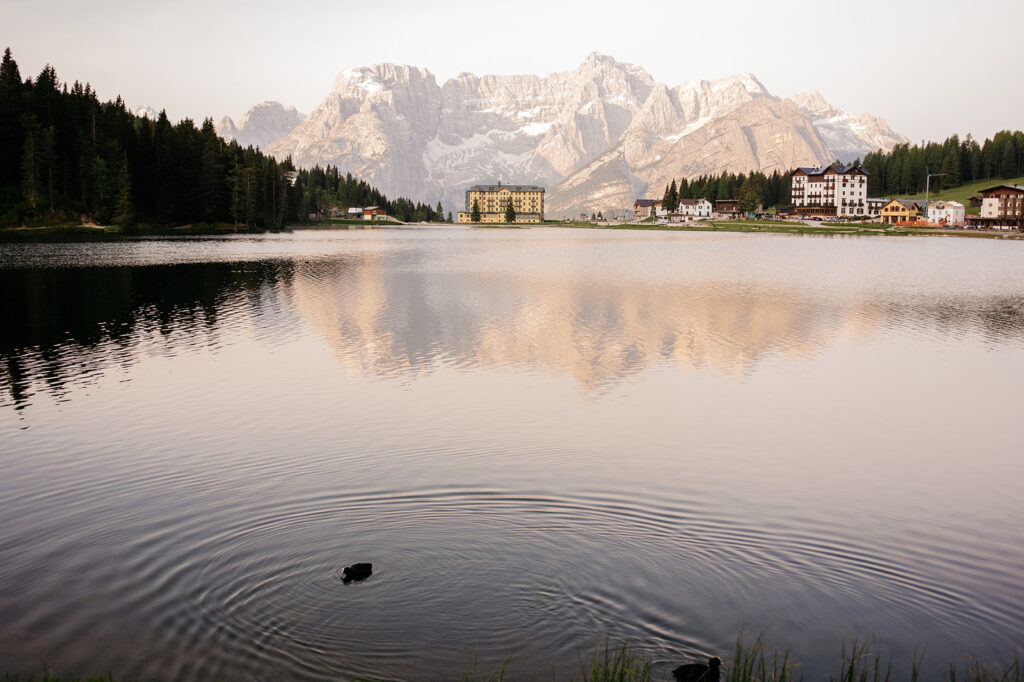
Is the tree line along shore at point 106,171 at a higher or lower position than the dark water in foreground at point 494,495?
higher

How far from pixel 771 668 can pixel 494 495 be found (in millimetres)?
6938

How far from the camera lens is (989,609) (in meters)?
10.7

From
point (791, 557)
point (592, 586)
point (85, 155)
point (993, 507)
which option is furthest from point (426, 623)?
point (85, 155)

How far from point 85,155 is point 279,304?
142613 mm

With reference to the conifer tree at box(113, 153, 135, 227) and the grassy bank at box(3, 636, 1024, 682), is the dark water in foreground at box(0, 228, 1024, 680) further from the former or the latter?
the conifer tree at box(113, 153, 135, 227)

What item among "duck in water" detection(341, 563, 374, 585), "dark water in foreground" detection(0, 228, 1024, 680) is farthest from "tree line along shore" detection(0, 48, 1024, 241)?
"duck in water" detection(341, 563, 374, 585)

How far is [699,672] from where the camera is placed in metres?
8.68

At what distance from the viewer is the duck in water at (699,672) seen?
855cm

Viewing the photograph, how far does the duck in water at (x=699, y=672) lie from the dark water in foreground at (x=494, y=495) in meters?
0.38

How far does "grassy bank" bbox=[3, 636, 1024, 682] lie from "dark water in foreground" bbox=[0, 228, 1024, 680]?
194 mm

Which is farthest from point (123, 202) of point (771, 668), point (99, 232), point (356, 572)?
point (771, 668)

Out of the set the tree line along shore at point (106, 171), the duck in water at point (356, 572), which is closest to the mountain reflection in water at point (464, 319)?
the duck in water at point (356, 572)

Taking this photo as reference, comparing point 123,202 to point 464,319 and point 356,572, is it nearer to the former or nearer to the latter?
point 464,319

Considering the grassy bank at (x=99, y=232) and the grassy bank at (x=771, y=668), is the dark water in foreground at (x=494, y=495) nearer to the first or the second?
the grassy bank at (x=771, y=668)
